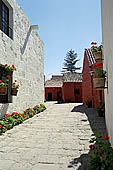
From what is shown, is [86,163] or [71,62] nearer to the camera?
[86,163]

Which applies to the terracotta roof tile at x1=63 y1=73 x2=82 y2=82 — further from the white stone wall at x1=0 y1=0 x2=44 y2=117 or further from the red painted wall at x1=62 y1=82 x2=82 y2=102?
the white stone wall at x1=0 y1=0 x2=44 y2=117

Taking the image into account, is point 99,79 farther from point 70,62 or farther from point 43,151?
point 70,62

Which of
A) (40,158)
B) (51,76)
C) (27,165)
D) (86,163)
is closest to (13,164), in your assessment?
(27,165)

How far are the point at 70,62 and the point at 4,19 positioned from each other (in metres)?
36.0

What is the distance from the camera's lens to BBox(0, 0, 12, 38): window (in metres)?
6.28

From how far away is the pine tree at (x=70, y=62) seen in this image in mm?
41500

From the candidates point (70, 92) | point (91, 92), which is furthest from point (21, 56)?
point (70, 92)

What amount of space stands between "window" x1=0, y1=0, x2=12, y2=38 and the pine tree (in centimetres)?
3508

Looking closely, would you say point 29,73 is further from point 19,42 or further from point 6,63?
point 6,63

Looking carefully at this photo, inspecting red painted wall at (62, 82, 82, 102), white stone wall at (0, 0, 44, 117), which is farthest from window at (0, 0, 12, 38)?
A: red painted wall at (62, 82, 82, 102)

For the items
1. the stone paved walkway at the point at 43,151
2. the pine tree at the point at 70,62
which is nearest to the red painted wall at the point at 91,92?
the stone paved walkway at the point at 43,151

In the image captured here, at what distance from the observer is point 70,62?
137ft

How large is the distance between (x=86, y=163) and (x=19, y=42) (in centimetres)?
648

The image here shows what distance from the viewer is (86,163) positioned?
272 cm
